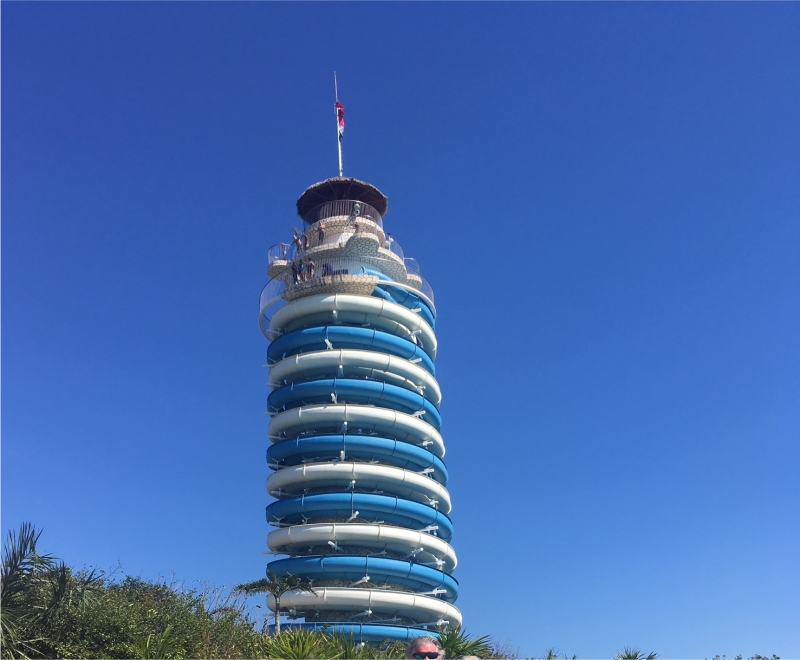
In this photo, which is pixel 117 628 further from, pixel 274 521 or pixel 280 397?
pixel 280 397

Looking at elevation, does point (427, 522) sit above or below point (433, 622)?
above

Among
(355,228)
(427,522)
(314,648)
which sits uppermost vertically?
(355,228)

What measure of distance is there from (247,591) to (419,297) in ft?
80.1

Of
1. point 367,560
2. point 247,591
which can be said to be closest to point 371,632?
point 367,560

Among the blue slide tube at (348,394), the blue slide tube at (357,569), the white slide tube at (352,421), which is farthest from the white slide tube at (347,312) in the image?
the blue slide tube at (357,569)

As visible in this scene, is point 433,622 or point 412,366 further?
point 412,366

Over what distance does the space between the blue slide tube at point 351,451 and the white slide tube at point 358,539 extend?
15.0ft

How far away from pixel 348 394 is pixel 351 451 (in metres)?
3.80

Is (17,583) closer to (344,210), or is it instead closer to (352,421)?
(352,421)

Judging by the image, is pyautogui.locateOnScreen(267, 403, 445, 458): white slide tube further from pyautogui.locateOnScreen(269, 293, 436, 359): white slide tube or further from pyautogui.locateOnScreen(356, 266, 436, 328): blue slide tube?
pyautogui.locateOnScreen(356, 266, 436, 328): blue slide tube

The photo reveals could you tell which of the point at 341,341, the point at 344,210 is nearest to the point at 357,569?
the point at 341,341

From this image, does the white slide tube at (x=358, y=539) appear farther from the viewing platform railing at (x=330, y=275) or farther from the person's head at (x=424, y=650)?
the person's head at (x=424, y=650)

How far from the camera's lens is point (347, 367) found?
51.4 metres

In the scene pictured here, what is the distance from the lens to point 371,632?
144 ft
